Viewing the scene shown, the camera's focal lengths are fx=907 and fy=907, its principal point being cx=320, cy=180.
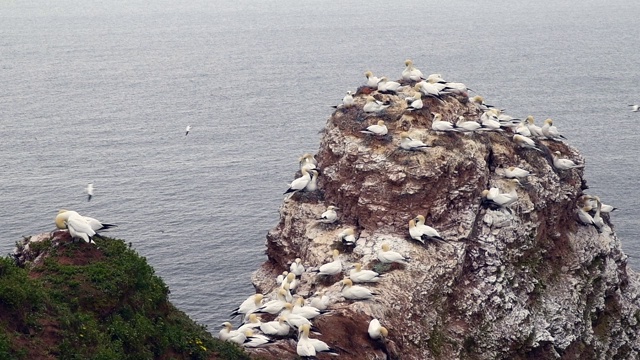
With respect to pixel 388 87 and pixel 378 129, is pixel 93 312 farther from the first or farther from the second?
pixel 388 87

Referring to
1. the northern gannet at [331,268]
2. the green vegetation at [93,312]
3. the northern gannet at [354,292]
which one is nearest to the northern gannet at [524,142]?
the northern gannet at [331,268]

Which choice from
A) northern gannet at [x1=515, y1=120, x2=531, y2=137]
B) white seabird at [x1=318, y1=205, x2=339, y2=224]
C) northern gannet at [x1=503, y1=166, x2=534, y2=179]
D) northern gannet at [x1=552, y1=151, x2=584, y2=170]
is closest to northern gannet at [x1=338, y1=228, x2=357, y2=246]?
white seabird at [x1=318, y1=205, x2=339, y2=224]

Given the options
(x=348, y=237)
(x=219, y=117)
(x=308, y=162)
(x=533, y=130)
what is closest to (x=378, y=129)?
(x=308, y=162)

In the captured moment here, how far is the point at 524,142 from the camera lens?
1832 inches

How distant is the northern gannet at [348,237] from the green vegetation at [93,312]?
11135 mm

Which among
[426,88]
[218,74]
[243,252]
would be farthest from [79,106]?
[426,88]

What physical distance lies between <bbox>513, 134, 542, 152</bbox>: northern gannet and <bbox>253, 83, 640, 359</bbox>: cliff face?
1.11 feet

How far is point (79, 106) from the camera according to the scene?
11338 cm

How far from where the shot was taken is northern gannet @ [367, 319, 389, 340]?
107 feet

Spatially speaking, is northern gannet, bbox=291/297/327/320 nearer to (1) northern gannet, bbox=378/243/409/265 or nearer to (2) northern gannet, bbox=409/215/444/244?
(1) northern gannet, bbox=378/243/409/265

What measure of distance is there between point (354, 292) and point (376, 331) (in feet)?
8.18

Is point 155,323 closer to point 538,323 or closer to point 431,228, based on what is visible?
point 431,228

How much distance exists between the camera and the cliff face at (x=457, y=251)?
37.1 meters

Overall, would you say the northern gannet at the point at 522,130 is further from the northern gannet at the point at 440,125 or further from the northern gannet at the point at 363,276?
the northern gannet at the point at 363,276
